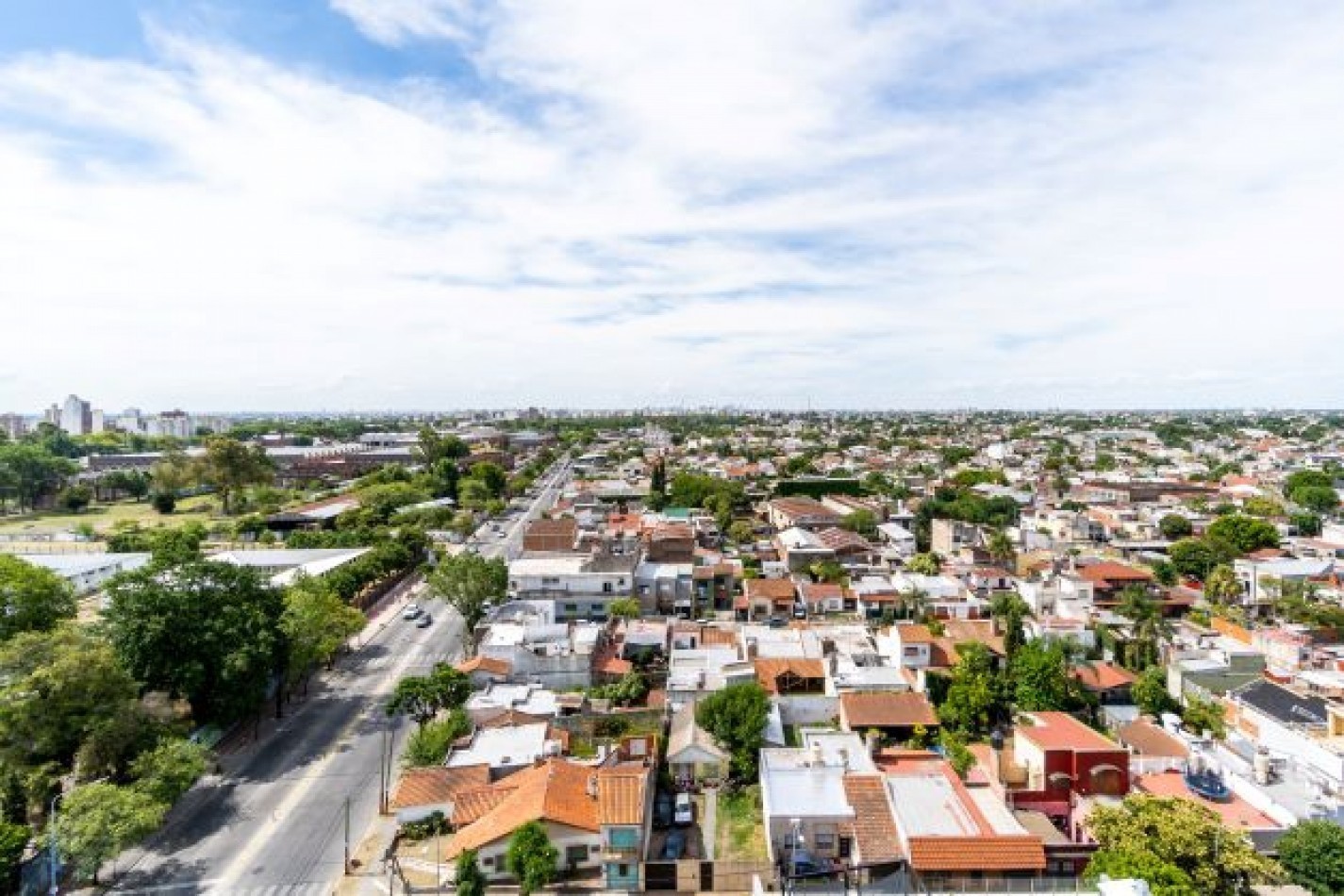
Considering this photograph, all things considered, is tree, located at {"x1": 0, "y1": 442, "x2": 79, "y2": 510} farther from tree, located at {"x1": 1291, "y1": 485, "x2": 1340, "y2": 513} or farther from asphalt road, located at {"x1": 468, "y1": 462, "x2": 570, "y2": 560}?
tree, located at {"x1": 1291, "y1": 485, "x2": 1340, "y2": 513}

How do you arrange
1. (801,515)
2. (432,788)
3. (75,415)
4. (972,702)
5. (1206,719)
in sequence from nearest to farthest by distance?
(432,788)
(1206,719)
(972,702)
(801,515)
(75,415)

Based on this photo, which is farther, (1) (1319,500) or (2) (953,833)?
(1) (1319,500)

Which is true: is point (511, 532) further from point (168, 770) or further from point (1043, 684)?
point (1043, 684)

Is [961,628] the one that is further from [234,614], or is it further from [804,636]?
[234,614]

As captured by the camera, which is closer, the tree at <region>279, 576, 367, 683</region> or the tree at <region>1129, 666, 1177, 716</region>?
the tree at <region>1129, 666, 1177, 716</region>

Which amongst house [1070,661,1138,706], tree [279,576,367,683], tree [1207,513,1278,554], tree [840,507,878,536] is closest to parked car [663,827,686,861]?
tree [279,576,367,683]

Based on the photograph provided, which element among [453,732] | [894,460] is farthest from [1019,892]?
[894,460]

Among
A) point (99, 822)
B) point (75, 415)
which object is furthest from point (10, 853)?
point (75, 415)
